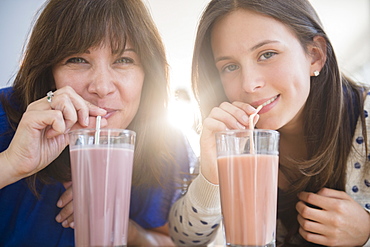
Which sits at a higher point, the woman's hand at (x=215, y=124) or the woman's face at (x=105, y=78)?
the woman's face at (x=105, y=78)

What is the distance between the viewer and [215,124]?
1407 mm

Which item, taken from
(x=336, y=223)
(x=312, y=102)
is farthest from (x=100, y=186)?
(x=312, y=102)

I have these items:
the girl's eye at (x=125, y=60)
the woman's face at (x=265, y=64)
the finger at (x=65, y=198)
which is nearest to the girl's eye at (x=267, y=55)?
the woman's face at (x=265, y=64)

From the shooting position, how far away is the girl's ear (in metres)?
1.74

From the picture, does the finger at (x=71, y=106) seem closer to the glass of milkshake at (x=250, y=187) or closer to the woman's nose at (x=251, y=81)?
the glass of milkshake at (x=250, y=187)

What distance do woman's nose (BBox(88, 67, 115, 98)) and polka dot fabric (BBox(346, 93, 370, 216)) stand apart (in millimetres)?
1188

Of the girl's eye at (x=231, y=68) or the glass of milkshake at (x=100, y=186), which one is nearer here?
the glass of milkshake at (x=100, y=186)

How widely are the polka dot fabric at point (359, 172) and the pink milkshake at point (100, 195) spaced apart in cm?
121

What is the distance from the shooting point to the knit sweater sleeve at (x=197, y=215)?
5.19 ft

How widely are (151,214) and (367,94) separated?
1306 millimetres

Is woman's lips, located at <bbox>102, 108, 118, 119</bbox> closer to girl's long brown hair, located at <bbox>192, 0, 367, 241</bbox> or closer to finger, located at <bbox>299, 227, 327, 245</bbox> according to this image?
girl's long brown hair, located at <bbox>192, 0, 367, 241</bbox>

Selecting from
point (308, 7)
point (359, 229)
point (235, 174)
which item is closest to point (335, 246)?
point (359, 229)

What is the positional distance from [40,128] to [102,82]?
1.11 feet

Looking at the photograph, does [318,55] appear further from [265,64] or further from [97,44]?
[97,44]
